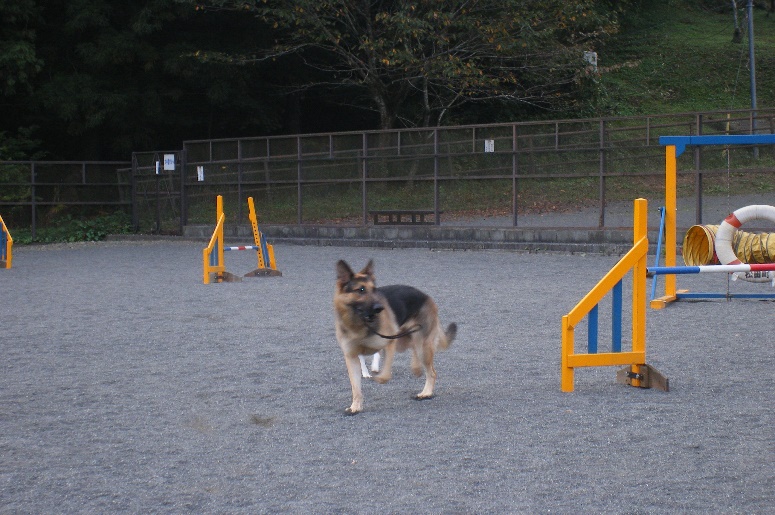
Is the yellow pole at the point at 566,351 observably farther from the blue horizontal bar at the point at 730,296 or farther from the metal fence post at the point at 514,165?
the metal fence post at the point at 514,165

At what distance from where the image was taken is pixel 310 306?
492 inches

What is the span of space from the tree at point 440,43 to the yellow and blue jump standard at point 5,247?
13.3m

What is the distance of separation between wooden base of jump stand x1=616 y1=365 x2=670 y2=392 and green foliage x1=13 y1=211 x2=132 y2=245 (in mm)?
25337

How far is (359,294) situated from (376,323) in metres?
0.24

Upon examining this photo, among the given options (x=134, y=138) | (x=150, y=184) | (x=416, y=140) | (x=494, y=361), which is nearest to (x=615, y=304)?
(x=494, y=361)

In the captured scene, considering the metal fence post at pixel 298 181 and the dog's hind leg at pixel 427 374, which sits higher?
the metal fence post at pixel 298 181

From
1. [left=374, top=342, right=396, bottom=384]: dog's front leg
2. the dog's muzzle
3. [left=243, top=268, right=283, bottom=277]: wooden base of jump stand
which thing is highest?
the dog's muzzle

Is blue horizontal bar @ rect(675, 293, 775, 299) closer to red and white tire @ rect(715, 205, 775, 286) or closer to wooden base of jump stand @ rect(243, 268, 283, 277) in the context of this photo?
red and white tire @ rect(715, 205, 775, 286)

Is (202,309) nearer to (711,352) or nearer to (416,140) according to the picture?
(711,352)

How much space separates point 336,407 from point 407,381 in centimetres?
111

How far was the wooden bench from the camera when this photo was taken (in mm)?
24703

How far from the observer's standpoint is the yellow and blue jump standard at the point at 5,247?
19.6 meters

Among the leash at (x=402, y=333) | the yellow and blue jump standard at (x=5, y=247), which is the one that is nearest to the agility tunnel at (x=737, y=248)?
the leash at (x=402, y=333)

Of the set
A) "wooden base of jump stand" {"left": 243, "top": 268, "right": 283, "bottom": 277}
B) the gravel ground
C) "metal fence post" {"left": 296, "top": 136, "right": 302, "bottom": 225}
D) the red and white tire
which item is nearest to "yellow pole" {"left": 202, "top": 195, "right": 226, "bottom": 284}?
"wooden base of jump stand" {"left": 243, "top": 268, "right": 283, "bottom": 277}
